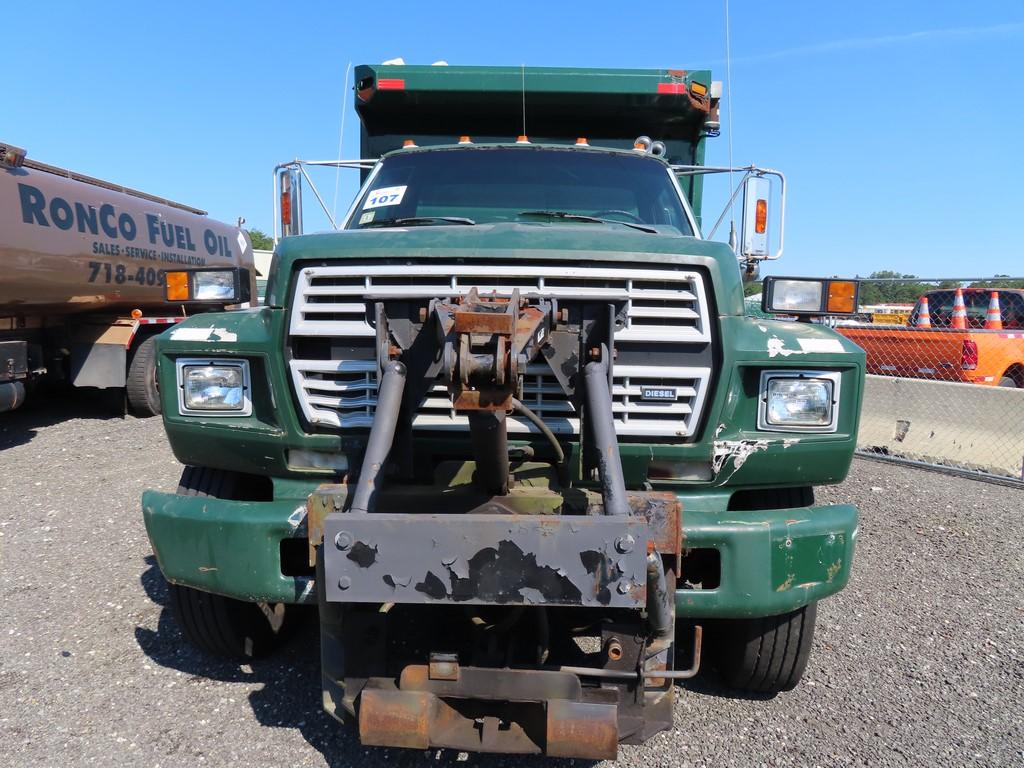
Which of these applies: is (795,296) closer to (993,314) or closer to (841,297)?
(841,297)

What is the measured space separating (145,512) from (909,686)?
10.4ft

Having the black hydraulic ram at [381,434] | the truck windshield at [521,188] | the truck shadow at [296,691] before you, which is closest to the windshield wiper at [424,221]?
the truck windshield at [521,188]

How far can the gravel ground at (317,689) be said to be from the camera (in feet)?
8.85

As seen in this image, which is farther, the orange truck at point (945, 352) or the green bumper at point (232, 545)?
the orange truck at point (945, 352)

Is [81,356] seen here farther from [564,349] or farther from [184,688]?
[564,349]

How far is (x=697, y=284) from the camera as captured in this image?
2.60m

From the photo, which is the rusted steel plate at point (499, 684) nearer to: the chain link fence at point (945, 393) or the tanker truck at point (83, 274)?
the chain link fence at point (945, 393)

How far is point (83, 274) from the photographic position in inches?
312

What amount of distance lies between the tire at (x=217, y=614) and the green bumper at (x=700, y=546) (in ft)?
1.46

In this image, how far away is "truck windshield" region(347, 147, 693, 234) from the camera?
390cm

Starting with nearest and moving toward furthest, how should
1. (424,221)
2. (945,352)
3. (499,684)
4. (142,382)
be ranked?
(499,684), (424,221), (945,352), (142,382)

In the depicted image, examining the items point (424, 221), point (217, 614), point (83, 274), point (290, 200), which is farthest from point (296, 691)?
point (83, 274)

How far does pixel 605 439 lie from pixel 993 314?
10617 mm

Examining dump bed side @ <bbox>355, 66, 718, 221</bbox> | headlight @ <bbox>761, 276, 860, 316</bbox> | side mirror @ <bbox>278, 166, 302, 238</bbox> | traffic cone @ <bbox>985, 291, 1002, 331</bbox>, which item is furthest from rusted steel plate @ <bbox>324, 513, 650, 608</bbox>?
traffic cone @ <bbox>985, 291, 1002, 331</bbox>
